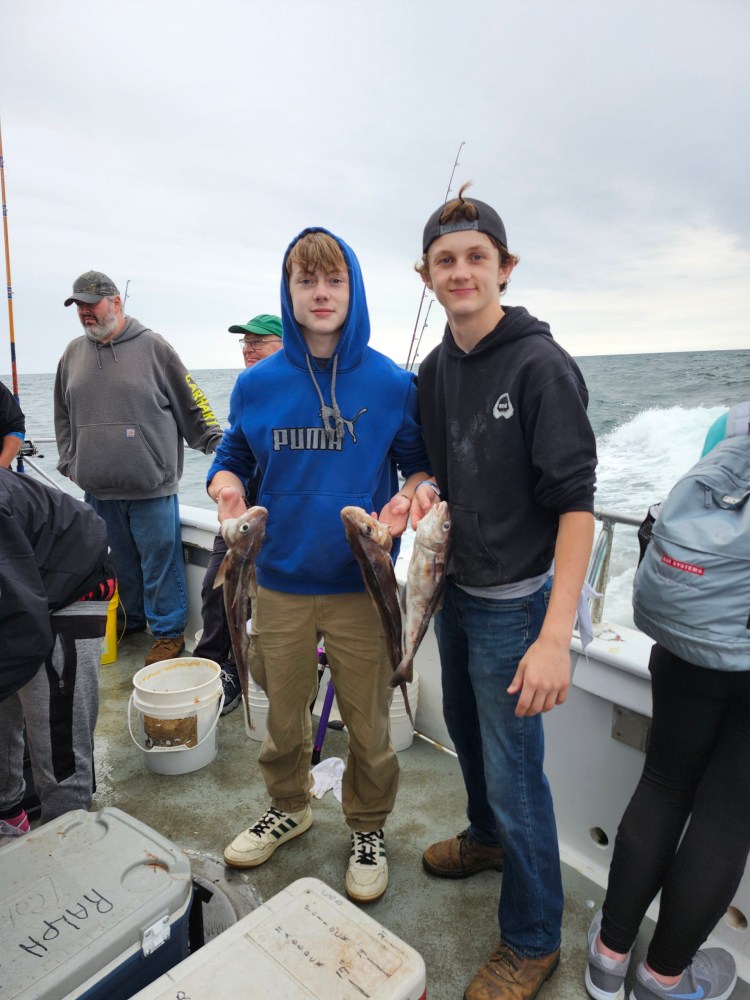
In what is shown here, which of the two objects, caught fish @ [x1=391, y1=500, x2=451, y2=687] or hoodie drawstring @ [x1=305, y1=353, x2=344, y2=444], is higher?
hoodie drawstring @ [x1=305, y1=353, x2=344, y2=444]

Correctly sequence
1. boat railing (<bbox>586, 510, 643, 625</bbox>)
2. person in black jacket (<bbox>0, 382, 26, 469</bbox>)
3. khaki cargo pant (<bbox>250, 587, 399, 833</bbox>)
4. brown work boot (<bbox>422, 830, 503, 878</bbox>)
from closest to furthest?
khaki cargo pant (<bbox>250, 587, 399, 833</bbox>) → brown work boot (<bbox>422, 830, 503, 878</bbox>) → boat railing (<bbox>586, 510, 643, 625</bbox>) → person in black jacket (<bbox>0, 382, 26, 469</bbox>)

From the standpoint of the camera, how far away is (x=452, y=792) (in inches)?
122

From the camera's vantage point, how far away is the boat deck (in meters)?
2.23

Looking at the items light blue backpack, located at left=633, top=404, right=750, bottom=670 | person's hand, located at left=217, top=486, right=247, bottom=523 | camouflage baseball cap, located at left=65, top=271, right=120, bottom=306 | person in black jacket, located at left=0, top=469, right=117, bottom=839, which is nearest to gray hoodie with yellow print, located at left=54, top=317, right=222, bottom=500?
camouflage baseball cap, located at left=65, top=271, right=120, bottom=306

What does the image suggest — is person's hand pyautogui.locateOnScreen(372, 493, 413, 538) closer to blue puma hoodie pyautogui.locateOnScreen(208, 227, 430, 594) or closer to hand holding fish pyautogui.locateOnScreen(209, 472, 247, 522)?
blue puma hoodie pyautogui.locateOnScreen(208, 227, 430, 594)

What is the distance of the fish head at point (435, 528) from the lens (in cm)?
186

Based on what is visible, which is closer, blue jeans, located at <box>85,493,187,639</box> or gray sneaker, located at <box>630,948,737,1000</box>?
gray sneaker, located at <box>630,948,737,1000</box>

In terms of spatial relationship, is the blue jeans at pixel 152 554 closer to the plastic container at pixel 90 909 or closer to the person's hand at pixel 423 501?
the plastic container at pixel 90 909

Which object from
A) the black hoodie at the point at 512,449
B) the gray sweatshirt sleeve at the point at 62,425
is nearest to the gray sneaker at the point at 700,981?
the black hoodie at the point at 512,449

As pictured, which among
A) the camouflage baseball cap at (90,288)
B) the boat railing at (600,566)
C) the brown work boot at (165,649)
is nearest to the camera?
the boat railing at (600,566)

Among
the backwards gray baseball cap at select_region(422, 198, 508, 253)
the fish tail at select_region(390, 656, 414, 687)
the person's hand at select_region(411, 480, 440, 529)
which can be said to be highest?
the backwards gray baseball cap at select_region(422, 198, 508, 253)

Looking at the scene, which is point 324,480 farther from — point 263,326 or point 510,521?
point 263,326

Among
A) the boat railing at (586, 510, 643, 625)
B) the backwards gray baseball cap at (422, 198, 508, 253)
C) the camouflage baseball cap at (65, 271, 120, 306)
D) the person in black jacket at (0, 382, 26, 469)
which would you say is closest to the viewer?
the backwards gray baseball cap at (422, 198, 508, 253)

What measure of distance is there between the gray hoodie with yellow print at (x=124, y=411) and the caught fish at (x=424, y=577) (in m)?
2.80
